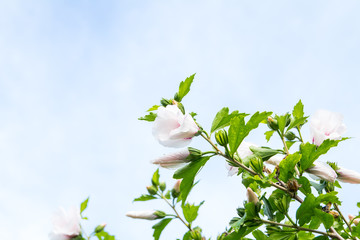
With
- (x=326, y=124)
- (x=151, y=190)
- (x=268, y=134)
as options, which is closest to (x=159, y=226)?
(x=151, y=190)

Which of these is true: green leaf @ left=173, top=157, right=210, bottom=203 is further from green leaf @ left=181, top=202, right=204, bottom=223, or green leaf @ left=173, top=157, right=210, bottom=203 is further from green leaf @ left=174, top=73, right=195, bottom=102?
green leaf @ left=181, top=202, right=204, bottom=223

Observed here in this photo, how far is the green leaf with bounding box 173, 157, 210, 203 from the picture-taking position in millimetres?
1643

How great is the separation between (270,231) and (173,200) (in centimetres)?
118

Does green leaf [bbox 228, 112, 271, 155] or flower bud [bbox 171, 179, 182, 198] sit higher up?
flower bud [bbox 171, 179, 182, 198]

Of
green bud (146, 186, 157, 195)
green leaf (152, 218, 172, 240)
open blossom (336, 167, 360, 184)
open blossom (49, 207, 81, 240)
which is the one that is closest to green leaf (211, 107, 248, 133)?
open blossom (336, 167, 360, 184)

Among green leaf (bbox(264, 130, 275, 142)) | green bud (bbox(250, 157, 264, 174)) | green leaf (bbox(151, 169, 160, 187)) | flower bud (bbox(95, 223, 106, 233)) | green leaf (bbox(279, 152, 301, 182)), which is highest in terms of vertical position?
green leaf (bbox(151, 169, 160, 187))

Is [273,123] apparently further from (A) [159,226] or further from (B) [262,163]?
(A) [159,226]

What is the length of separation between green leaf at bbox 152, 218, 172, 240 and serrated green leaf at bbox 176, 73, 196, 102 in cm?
110

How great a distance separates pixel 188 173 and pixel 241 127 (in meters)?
0.30

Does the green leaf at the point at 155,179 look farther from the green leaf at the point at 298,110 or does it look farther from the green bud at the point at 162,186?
the green leaf at the point at 298,110

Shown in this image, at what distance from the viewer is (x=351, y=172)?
1847 mm

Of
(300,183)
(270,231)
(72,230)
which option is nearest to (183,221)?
(72,230)

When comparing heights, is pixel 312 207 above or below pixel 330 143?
below

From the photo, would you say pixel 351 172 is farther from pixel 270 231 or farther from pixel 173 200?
pixel 173 200
